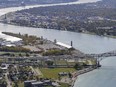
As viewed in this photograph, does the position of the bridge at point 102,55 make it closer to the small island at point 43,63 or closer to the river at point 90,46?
the river at point 90,46

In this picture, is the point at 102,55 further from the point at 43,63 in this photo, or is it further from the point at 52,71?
the point at 52,71

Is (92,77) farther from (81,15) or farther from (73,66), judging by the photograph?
(81,15)

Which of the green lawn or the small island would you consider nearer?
the small island

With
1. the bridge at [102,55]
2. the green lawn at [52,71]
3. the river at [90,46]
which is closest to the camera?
the river at [90,46]

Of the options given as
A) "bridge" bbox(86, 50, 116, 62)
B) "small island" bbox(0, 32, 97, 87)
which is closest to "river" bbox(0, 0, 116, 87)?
"bridge" bbox(86, 50, 116, 62)

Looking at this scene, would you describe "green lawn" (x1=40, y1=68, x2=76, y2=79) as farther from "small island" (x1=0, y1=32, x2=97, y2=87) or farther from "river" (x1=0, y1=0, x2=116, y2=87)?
"river" (x1=0, y1=0, x2=116, y2=87)

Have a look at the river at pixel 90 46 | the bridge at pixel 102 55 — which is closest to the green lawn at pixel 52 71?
the river at pixel 90 46

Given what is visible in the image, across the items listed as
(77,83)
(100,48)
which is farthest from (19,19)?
(77,83)

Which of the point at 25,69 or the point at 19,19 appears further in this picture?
the point at 19,19

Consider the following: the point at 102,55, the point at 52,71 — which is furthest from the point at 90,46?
the point at 52,71
